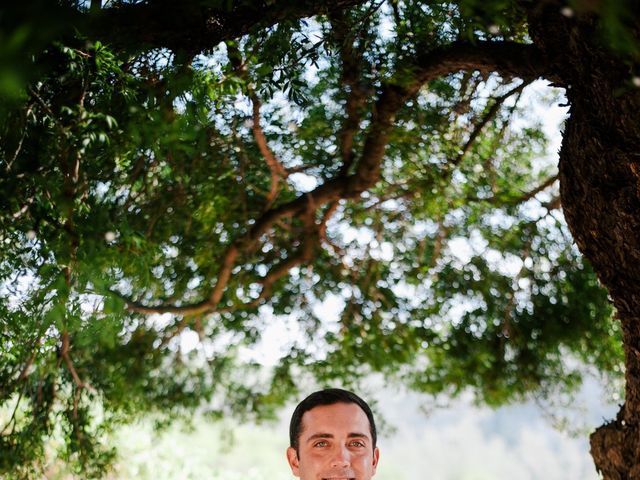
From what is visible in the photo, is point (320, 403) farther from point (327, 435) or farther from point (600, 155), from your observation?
point (600, 155)

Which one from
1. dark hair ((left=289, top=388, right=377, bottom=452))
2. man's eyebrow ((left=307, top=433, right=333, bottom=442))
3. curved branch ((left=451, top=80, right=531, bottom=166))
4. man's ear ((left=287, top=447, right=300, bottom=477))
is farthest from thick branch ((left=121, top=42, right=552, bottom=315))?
man's ear ((left=287, top=447, right=300, bottom=477))

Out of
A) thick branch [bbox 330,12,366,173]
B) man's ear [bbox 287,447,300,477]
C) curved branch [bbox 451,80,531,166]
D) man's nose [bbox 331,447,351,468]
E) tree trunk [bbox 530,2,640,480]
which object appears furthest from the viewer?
curved branch [bbox 451,80,531,166]

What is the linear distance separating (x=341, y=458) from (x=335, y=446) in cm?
4

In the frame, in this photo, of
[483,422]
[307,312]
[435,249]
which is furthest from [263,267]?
[483,422]

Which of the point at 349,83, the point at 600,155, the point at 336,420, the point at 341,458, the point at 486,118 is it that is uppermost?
the point at 349,83

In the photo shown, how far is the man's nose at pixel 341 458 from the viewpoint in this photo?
2.30 metres

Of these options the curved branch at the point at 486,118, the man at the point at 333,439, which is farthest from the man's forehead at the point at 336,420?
the curved branch at the point at 486,118

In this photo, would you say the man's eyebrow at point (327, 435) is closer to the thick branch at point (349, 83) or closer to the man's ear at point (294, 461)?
the man's ear at point (294, 461)

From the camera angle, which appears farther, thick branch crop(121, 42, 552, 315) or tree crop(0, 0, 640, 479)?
thick branch crop(121, 42, 552, 315)

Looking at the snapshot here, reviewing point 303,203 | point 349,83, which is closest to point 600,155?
point 349,83

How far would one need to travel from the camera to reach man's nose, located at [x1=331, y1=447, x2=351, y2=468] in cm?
230

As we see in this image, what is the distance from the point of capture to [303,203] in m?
4.39

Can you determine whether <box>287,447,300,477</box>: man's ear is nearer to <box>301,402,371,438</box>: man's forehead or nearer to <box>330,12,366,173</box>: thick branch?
<box>301,402,371,438</box>: man's forehead

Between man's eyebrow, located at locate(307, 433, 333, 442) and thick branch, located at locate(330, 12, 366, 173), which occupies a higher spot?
thick branch, located at locate(330, 12, 366, 173)
